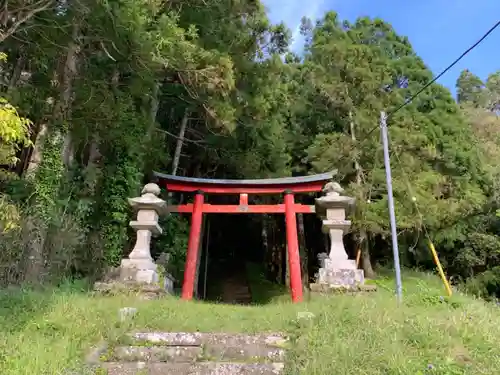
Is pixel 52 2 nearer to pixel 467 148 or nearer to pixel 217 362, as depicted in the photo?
pixel 217 362

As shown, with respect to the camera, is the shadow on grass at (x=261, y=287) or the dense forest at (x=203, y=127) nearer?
the dense forest at (x=203, y=127)

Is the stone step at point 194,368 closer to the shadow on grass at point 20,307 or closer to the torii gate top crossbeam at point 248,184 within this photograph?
the shadow on grass at point 20,307

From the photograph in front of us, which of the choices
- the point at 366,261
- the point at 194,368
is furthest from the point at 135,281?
the point at 366,261

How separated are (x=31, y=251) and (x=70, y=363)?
3750 millimetres

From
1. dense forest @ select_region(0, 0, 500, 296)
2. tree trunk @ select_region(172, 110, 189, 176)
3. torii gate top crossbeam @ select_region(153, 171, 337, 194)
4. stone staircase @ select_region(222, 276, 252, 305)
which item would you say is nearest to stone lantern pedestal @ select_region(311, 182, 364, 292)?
torii gate top crossbeam @ select_region(153, 171, 337, 194)

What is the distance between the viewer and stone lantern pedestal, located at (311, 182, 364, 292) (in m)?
7.43

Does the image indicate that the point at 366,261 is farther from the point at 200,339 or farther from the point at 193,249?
the point at 200,339

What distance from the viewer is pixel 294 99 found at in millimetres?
15016

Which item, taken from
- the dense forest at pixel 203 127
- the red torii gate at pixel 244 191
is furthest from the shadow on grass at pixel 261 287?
the red torii gate at pixel 244 191

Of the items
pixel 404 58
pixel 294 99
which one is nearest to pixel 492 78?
pixel 404 58

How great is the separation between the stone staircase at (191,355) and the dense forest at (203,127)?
7.20 ft

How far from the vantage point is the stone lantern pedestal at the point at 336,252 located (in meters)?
7.43

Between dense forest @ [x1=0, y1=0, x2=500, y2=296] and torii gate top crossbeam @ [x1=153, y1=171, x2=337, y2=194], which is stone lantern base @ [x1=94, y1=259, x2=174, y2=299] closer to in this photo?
dense forest @ [x1=0, y1=0, x2=500, y2=296]

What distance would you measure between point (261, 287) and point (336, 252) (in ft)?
21.8
